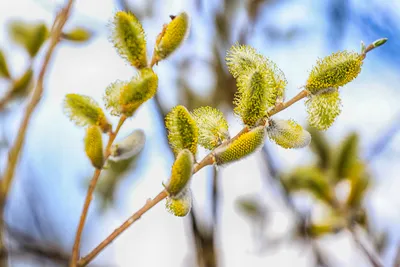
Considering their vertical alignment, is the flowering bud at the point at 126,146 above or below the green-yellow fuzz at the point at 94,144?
below

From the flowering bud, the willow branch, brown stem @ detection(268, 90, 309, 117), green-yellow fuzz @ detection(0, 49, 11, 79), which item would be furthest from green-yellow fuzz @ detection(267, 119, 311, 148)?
green-yellow fuzz @ detection(0, 49, 11, 79)

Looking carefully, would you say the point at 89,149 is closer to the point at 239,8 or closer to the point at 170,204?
the point at 170,204

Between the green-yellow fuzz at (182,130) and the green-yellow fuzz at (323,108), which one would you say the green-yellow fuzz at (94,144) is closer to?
the green-yellow fuzz at (182,130)

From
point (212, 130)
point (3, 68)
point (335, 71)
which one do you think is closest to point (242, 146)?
point (212, 130)

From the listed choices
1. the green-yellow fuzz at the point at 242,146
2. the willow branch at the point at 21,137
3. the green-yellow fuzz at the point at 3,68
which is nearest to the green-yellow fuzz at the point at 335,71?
the green-yellow fuzz at the point at 242,146

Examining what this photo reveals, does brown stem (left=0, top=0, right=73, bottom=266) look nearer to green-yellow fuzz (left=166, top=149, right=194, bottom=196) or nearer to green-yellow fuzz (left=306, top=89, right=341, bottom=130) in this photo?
green-yellow fuzz (left=166, top=149, right=194, bottom=196)

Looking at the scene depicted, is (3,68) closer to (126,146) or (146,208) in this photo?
(126,146)
